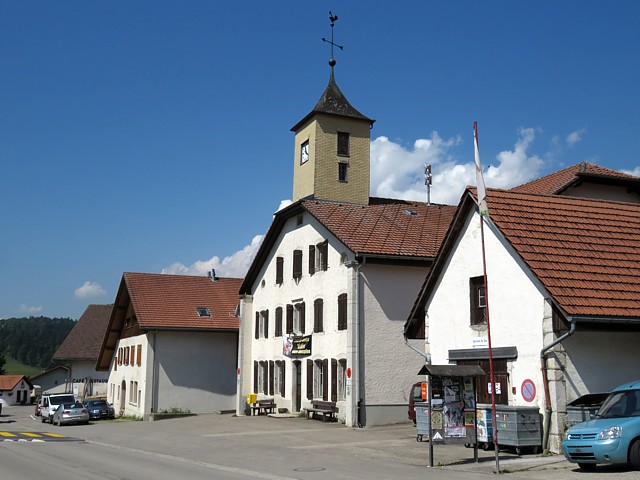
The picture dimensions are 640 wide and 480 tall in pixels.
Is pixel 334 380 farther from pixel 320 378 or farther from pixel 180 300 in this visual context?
pixel 180 300

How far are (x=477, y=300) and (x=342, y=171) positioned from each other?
1716 centimetres

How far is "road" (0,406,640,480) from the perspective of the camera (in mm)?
15617

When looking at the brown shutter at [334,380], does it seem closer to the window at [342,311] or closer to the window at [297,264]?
the window at [342,311]

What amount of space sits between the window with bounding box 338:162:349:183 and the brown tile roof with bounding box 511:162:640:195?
31.2 ft

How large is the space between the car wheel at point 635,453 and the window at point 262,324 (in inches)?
1057

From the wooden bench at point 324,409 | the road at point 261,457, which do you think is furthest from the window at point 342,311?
the road at point 261,457

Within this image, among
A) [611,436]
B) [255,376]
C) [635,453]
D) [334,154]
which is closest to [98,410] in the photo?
[255,376]

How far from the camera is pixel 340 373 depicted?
31.5 meters

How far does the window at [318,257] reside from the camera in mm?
33688

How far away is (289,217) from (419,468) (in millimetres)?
22264

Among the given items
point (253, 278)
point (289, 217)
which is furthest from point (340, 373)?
point (253, 278)

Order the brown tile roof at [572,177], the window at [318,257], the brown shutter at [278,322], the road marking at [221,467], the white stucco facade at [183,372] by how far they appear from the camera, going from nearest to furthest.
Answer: the road marking at [221,467]
the brown tile roof at [572,177]
the window at [318,257]
the brown shutter at [278,322]
the white stucco facade at [183,372]

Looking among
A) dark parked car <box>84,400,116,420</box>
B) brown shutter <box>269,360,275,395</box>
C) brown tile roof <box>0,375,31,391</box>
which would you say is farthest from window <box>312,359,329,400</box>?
brown tile roof <box>0,375,31,391</box>

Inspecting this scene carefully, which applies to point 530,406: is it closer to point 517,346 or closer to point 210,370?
point 517,346
